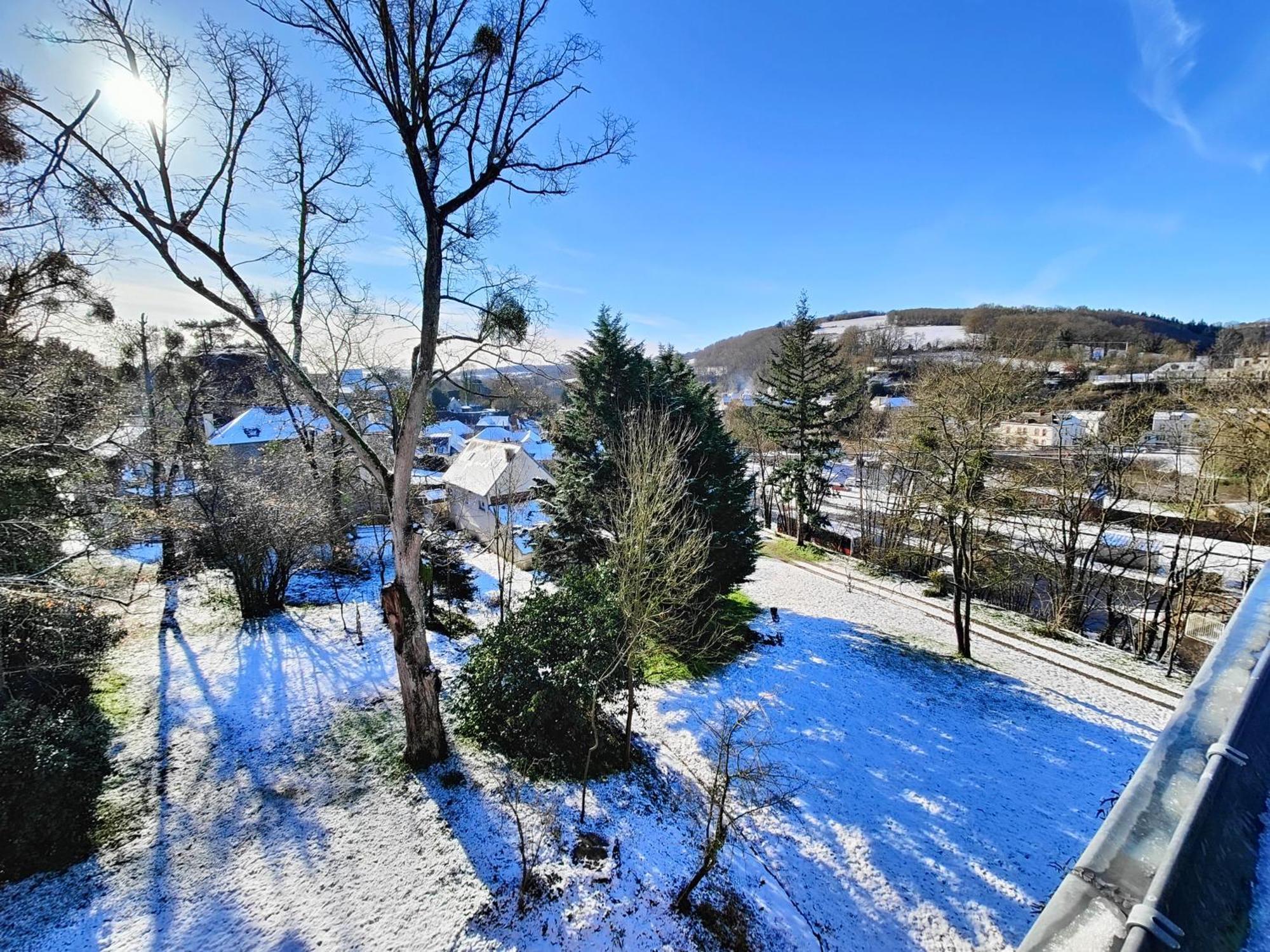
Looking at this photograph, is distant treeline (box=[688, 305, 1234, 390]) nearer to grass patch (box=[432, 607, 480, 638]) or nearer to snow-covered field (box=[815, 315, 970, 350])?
snow-covered field (box=[815, 315, 970, 350])

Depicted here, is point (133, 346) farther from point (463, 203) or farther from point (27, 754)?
point (463, 203)

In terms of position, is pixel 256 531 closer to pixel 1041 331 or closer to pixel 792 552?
pixel 792 552

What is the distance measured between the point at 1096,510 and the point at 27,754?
28193mm

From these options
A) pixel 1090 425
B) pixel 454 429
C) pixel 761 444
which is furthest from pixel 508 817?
pixel 454 429

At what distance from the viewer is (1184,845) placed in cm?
147

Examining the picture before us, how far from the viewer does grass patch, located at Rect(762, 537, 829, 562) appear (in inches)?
944

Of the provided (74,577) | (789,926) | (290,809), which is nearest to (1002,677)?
(789,926)

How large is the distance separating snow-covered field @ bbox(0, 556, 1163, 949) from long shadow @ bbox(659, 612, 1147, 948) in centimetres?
4

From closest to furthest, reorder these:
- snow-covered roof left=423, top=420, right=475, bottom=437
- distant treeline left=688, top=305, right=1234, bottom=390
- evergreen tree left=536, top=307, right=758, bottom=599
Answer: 1. evergreen tree left=536, top=307, right=758, bottom=599
2. snow-covered roof left=423, top=420, right=475, bottom=437
3. distant treeline left=688, top=305, right=1234, bottom=390

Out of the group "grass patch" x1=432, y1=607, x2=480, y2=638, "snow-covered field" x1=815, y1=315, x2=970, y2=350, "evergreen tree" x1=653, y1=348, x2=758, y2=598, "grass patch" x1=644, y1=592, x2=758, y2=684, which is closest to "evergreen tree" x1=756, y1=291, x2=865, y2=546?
"evergreen tree" x1=653, y1=348, x2=758, y2=598

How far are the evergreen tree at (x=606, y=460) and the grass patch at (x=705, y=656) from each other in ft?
3.41

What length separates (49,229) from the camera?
6809mm

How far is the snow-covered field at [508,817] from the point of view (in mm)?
4625

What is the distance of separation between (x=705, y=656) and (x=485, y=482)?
52.4ft
